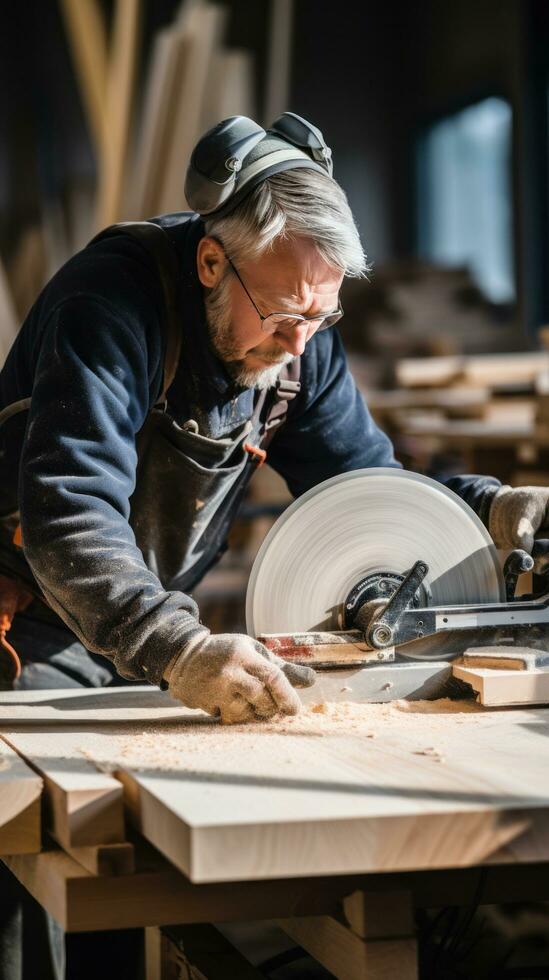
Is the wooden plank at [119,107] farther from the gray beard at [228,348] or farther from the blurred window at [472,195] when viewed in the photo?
the blurred window at [472,195]

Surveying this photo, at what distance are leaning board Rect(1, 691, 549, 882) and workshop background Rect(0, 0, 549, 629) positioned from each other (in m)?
4.02

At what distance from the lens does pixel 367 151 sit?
14.3 m

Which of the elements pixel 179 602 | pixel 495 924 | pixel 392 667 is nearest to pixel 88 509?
pixel 179 602

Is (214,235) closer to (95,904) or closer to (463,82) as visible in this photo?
(95,904)

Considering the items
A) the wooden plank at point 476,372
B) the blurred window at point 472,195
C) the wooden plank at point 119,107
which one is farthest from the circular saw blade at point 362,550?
the blurred window at point 472,195

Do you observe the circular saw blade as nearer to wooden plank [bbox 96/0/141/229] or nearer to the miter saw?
the miter saw

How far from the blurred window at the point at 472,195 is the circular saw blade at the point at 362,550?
10.1m

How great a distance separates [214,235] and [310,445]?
0.64 meters

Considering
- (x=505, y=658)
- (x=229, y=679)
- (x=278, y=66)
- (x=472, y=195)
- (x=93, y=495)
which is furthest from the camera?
(x=472, y=195)

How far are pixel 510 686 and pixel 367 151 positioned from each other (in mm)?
12677

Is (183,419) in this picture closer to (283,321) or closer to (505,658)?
(283,321)

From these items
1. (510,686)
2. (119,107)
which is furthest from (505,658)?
(119,107)

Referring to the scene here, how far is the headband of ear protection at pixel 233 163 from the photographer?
→ 2.42 metres

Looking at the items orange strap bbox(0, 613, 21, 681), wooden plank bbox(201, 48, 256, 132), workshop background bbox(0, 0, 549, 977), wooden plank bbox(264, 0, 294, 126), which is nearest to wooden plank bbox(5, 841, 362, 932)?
orange strap bbox(0, 613, 21, 681)
